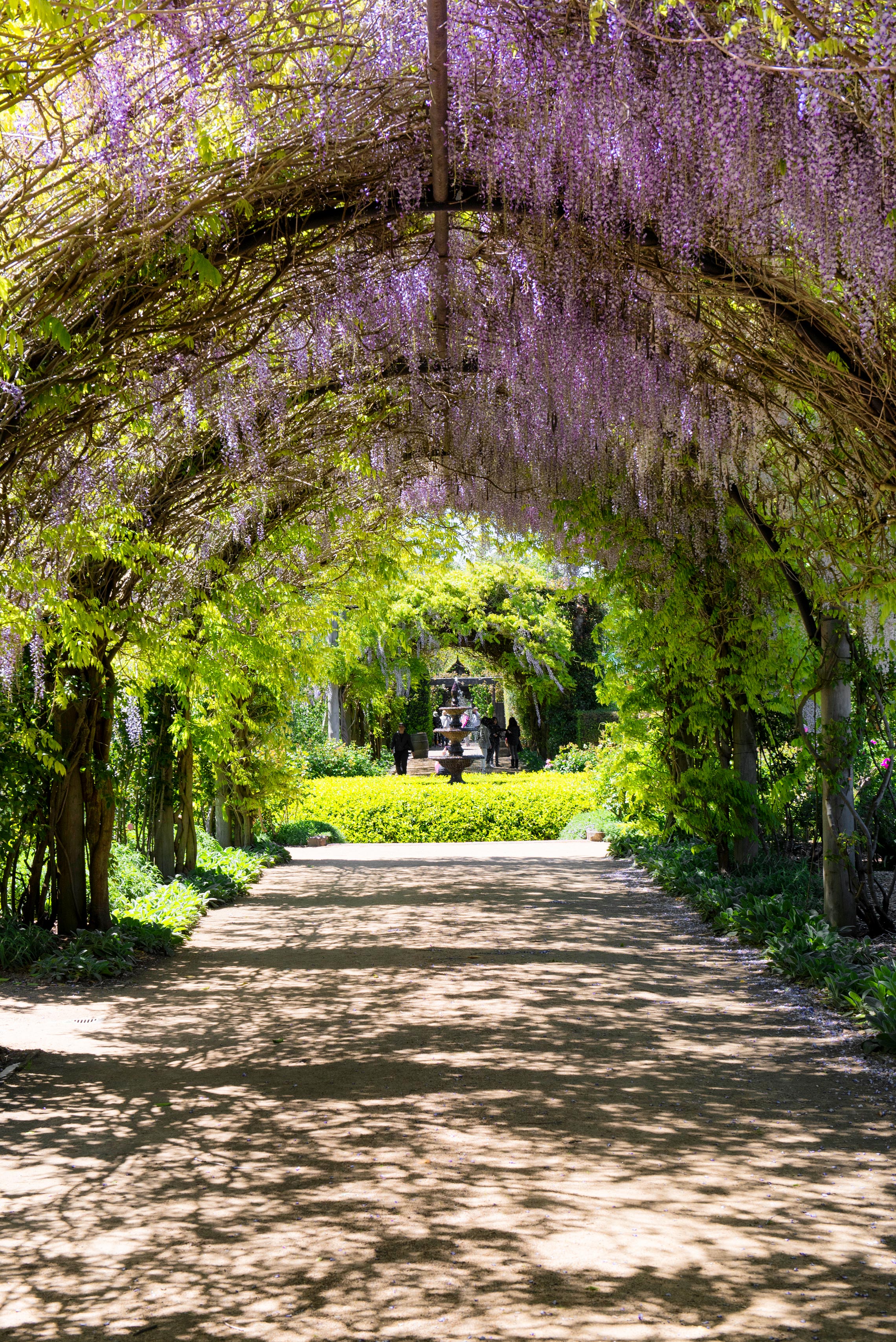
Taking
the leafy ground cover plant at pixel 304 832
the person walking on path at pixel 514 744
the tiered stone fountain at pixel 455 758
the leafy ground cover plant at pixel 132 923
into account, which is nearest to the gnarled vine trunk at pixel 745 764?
the leafy ground cover plant at pixel 132 923

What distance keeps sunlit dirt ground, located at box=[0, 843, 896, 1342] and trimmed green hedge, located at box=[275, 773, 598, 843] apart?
A: 267 inches

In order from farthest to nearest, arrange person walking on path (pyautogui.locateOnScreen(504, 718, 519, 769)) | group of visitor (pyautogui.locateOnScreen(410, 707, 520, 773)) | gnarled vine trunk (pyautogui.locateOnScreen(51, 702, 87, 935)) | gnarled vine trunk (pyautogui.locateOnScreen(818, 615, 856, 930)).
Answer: person walking on path (pyautogui.locateOnScreen(504, 718, 519, 769)) < group of visitor (pyautogui.locateOnScreen(410, 707, 520, 773)) < gnarled vine trunk (pyautogui.locateOnScreen(51, 702, 87, 935)) < gnarled vine trunk (pyautogui.locateOnScreen(818, 615, 856, 930))

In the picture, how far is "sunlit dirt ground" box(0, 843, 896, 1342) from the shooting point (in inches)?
83.3

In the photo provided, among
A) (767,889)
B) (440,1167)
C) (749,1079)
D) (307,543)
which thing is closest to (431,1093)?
(440,1167)

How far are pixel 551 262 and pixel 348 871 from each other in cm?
608

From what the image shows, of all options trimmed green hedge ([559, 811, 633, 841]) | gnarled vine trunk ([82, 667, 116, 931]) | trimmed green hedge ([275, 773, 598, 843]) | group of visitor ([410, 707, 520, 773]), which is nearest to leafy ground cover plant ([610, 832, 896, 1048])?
trimmed green hedge ([559, 811, 633, 841])

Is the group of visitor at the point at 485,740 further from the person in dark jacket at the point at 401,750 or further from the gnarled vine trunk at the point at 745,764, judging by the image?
the gnarled vine trunk at the point at 745,764

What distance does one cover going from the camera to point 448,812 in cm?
1235

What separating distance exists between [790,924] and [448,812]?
7438mm

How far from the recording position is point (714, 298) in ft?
12.6

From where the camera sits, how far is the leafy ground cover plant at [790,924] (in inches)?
155

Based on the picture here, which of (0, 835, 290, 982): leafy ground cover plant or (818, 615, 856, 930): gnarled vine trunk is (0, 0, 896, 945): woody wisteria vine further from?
(0, 835, 290, 982): leafy ground cover plant

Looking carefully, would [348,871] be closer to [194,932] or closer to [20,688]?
[194,932]

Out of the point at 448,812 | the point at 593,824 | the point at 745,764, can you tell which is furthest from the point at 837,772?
the point at 448,812
